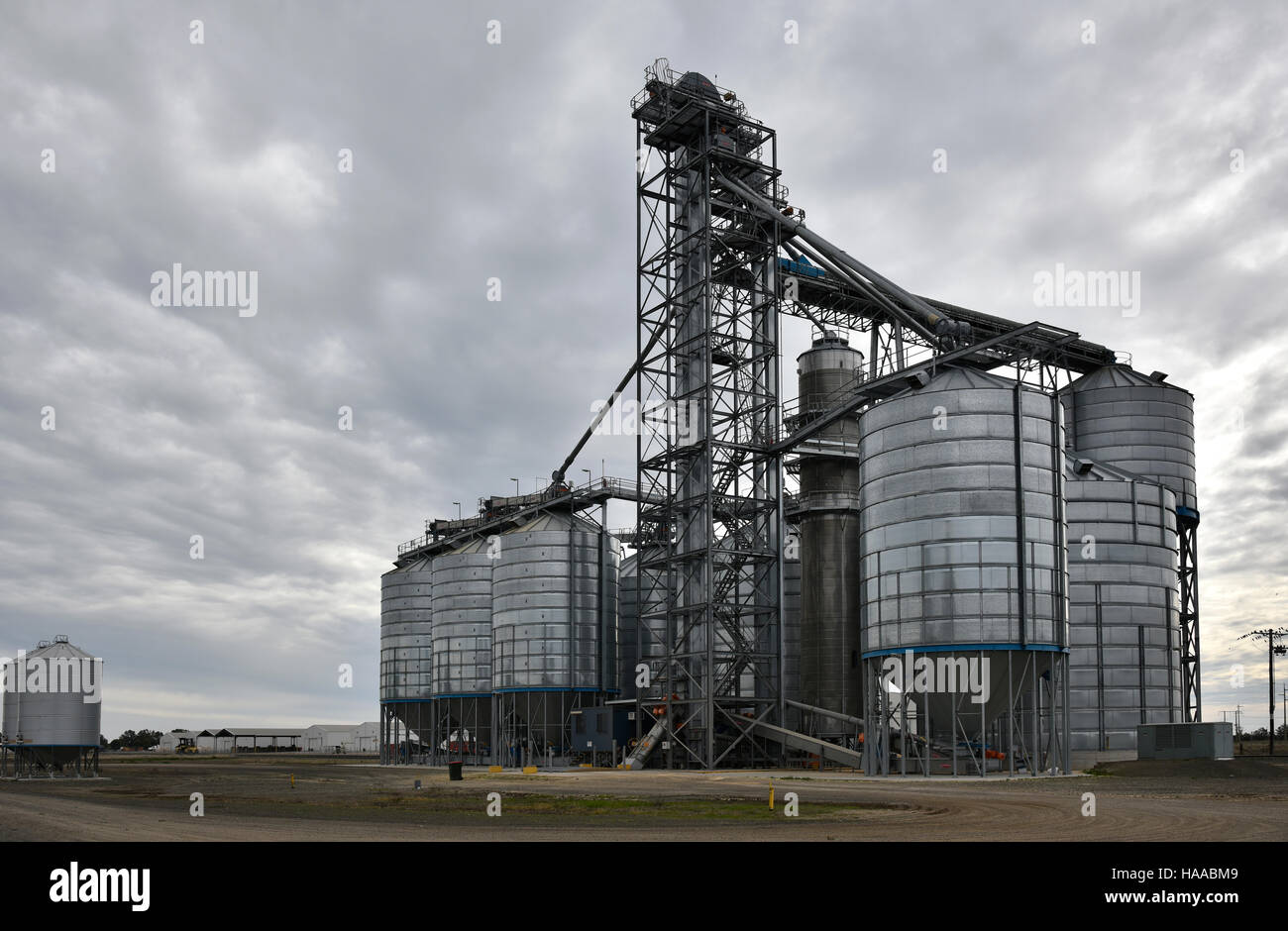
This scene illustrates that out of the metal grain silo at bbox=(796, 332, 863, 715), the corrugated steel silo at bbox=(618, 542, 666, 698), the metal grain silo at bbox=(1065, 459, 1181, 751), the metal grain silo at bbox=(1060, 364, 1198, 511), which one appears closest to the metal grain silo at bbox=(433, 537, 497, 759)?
the corrugated steel silo at bbox=(618, 542, 666, 698)

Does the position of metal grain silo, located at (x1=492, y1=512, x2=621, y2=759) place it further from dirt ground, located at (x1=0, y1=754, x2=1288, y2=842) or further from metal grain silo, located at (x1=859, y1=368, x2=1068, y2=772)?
metal grain silo, located at (x1=859, y1=368, x2=1068, y2=772)

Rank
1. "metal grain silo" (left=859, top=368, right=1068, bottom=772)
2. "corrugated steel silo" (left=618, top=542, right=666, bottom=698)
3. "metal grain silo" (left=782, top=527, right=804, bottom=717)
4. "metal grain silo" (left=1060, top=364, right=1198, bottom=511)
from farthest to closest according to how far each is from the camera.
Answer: "corrugated steel silo" (left=618, top=542, right=666, bottom=698), "metal grain silo" (left=1060, top=364, right=1198, bottom=511), "metal grain silo" (left=782, top=527, right=804, bottom=717), "metal grain silo" (left=859, top=368, right=1068, bottom=772)

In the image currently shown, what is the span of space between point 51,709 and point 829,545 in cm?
4187

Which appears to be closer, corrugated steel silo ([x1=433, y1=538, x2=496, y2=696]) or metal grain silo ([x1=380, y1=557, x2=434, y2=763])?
corrugated steel silo ([x1=433, y1=538, x2=496, y2=696])

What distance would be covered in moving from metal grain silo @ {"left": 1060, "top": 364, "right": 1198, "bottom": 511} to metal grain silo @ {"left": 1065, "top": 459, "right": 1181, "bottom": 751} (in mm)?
12117

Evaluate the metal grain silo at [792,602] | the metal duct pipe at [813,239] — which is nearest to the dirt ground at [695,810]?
the metal grain silo at [792,602]

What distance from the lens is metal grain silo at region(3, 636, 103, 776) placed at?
58.3 metres

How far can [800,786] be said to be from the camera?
1583 inches

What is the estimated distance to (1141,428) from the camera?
2906 inches
